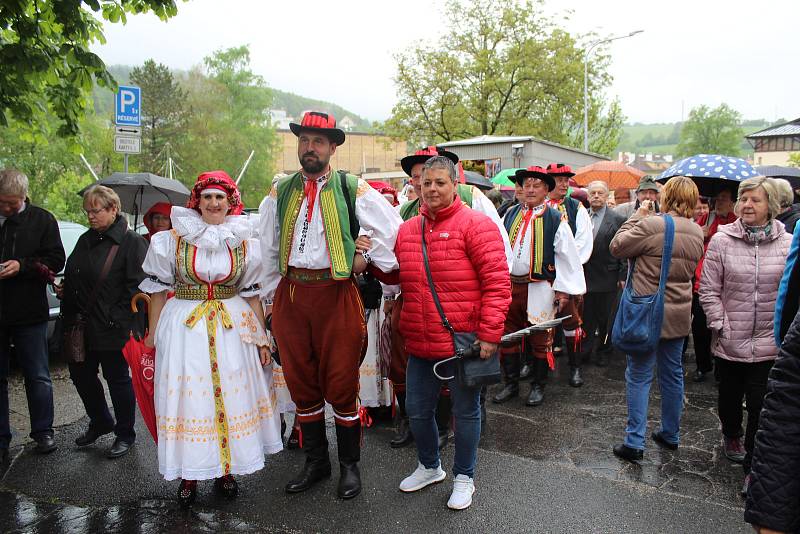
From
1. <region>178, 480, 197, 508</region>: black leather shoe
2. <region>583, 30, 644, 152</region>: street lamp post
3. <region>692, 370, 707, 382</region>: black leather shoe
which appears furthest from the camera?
<region>583, 30, 644, 152</region>: street lamp post

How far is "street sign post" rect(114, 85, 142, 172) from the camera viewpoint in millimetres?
8352

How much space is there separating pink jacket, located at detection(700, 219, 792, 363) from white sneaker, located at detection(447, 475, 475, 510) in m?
1.94

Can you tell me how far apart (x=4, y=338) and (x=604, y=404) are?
16.7 feet

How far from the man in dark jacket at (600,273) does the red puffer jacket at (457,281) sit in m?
4.01

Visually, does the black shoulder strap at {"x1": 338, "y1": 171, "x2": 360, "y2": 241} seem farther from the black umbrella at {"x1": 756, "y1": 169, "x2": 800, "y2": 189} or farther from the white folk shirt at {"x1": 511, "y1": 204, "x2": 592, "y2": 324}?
the black umbrella at {"x1": 756, "y1": 169, "x2": 800, "y2": 189}

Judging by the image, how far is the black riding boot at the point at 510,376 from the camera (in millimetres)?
5883

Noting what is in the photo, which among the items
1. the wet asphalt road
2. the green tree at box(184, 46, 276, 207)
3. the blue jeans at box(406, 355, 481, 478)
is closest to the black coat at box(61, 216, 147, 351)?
the wet asphalt road

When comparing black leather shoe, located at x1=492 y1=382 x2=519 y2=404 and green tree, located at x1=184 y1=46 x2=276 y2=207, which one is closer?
black leather shoe, located at x1=492 y1=382 x2=519 y2=404

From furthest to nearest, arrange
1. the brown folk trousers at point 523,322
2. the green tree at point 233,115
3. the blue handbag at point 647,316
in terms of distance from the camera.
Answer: the green tree at point 233,115
the brown folk trousers at point 523,322
the blue handbag at point 647,316

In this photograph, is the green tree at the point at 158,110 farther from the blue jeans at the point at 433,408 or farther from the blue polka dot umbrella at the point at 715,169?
the blue jeans at the point at 433,408

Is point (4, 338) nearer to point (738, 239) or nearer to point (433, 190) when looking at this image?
point (433, 190)

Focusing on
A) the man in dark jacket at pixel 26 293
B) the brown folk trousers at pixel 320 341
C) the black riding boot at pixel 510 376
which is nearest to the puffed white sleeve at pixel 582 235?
the black riding boot at pixel 510 376

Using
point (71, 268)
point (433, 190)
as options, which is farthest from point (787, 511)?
point (71, 268)

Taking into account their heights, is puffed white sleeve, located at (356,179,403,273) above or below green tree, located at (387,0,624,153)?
below
